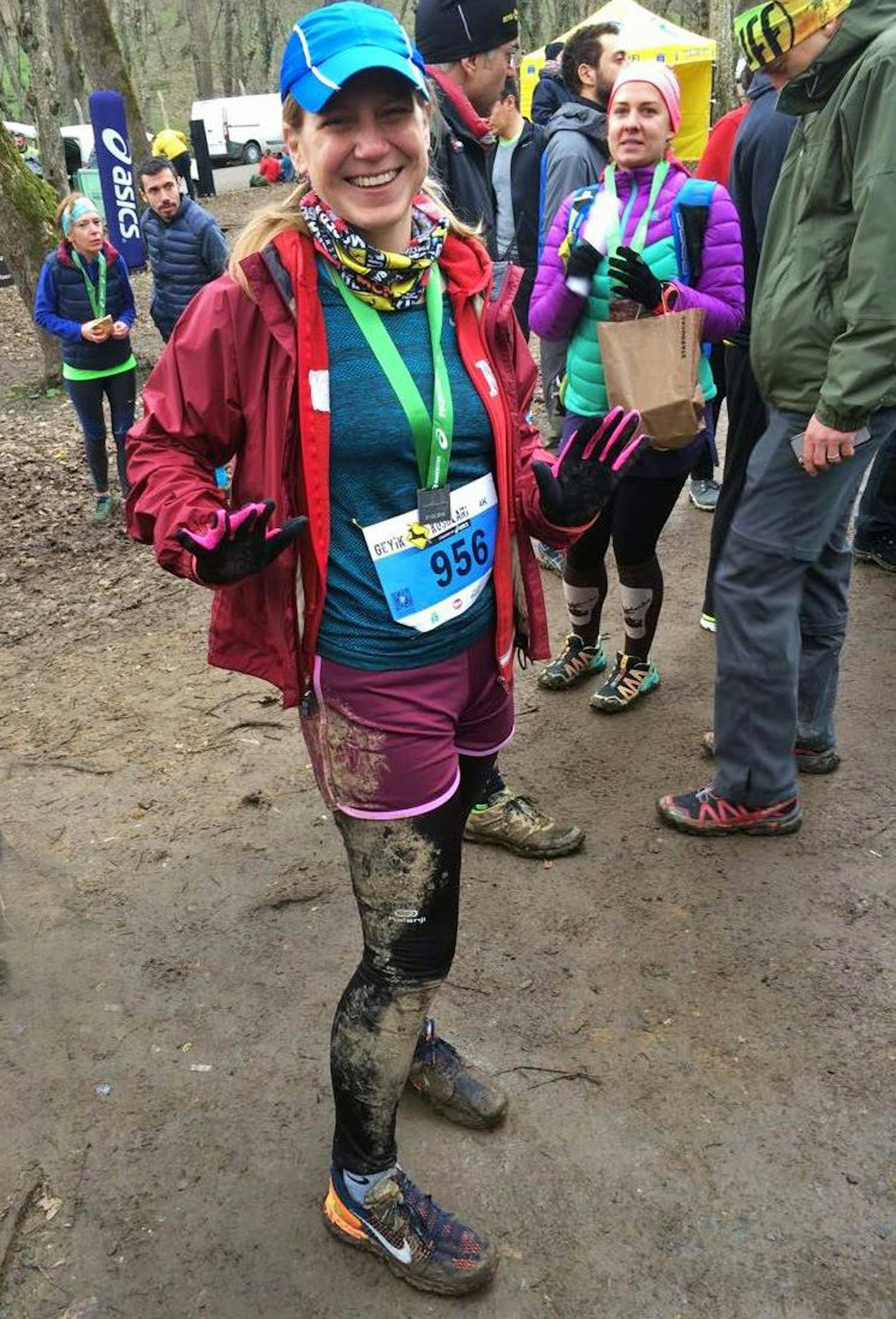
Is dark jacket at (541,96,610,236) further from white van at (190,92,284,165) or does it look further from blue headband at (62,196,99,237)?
white van at (190,92,284,165)

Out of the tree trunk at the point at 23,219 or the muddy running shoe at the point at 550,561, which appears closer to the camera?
the muddy running shoe at the point at 550,561

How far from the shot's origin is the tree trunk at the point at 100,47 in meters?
13.6

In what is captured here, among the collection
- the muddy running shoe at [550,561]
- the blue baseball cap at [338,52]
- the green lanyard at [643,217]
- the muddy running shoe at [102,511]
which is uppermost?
the blue baseball cap at [338,52]

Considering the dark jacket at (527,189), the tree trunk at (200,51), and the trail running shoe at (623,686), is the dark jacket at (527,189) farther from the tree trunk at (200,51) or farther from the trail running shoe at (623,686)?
the tree trunk at (200,51)

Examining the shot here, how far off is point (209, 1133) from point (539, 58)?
12.5m

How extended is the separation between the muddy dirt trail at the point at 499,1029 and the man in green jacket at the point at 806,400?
0.27m

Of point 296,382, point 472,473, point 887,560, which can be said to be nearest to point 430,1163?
point 472,473

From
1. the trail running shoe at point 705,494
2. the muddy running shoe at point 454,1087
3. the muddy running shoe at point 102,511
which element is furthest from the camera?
the muddy running shoe at point 102,511

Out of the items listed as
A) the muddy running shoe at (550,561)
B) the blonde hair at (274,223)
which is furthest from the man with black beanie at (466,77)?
the blonde hair at (274,223)

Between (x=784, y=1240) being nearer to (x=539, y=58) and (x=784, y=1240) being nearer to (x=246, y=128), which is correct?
(x=539, y=58)

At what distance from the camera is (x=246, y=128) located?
32.7 m

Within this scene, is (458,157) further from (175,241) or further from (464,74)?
(175,241)

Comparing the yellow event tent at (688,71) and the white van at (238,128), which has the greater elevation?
the yellow event tent at (688,71)

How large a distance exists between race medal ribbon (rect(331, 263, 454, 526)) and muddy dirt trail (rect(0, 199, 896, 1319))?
5.10 ft
